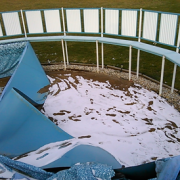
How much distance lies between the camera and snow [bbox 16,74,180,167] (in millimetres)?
2971

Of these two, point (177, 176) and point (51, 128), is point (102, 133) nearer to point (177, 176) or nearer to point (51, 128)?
point (51, 128)

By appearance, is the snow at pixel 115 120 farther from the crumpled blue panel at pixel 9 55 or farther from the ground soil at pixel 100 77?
the crumpled blue panel at pixel 9 55

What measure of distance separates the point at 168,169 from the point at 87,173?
1.46 ft

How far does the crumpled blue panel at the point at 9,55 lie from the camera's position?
4.77 metres

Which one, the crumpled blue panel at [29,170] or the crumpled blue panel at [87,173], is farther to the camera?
the crumpled blue panel at [29,170]

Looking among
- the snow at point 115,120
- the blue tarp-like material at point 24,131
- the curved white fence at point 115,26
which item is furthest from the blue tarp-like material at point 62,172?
the curved white fence at point 115,26

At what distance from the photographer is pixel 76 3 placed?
41.7 ft

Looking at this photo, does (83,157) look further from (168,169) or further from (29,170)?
(168,169)

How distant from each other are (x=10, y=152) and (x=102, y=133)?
1.24 m

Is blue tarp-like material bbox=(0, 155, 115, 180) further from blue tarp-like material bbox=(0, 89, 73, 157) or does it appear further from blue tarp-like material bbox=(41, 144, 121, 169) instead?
blue tarp-like material bbox=(0, 89, 73, 157)

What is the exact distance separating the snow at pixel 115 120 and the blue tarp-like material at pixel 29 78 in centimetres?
21

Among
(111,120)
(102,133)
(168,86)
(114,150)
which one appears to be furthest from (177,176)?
(168,86)

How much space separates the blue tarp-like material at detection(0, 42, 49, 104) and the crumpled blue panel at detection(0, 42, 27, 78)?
0.31 m

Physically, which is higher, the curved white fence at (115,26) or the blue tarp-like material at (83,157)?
the curved white fence at (115,26)
